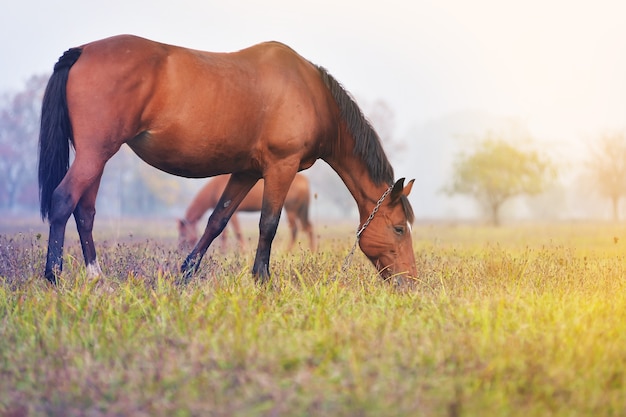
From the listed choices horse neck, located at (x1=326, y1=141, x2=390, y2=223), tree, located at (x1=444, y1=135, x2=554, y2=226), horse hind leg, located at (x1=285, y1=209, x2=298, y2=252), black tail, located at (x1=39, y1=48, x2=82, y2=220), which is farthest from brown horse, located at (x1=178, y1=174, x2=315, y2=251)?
tree, located at (x1=444, y1=135, x2=554, y2=226)

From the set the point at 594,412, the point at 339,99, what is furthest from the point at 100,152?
the point at 594,412

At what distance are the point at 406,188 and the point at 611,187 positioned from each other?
38.0 metres

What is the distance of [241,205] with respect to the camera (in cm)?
1388

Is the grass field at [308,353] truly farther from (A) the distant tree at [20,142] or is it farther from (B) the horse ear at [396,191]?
(A) the distant tree at [20,142]

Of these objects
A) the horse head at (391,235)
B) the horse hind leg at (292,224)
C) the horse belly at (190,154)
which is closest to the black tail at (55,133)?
the horse belly at (190,154)

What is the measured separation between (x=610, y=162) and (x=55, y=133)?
40.9 metres

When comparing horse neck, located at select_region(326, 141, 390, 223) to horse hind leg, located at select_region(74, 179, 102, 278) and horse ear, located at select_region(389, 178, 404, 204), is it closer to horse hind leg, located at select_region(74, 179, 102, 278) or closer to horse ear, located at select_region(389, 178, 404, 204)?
horse ear, located at select_region(389, 178, 404, 204)

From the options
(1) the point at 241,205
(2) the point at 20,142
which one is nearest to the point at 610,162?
(1) the point at 241,205

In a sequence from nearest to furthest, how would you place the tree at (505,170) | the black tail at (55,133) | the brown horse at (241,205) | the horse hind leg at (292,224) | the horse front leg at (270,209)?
1. the black tail at (55,133)
2. the horse front leg at (270,209)
3. the brown horse at (241,205)
4. the horse hind leg at (292,224)
5. the tree at (505,170)

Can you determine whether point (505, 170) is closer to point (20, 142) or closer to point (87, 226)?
point (20, 142)

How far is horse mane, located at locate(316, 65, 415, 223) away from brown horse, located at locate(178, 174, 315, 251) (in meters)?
6.18

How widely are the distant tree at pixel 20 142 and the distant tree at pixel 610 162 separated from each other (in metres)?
33.7

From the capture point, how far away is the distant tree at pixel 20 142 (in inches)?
1464

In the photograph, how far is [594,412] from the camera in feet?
10.4
